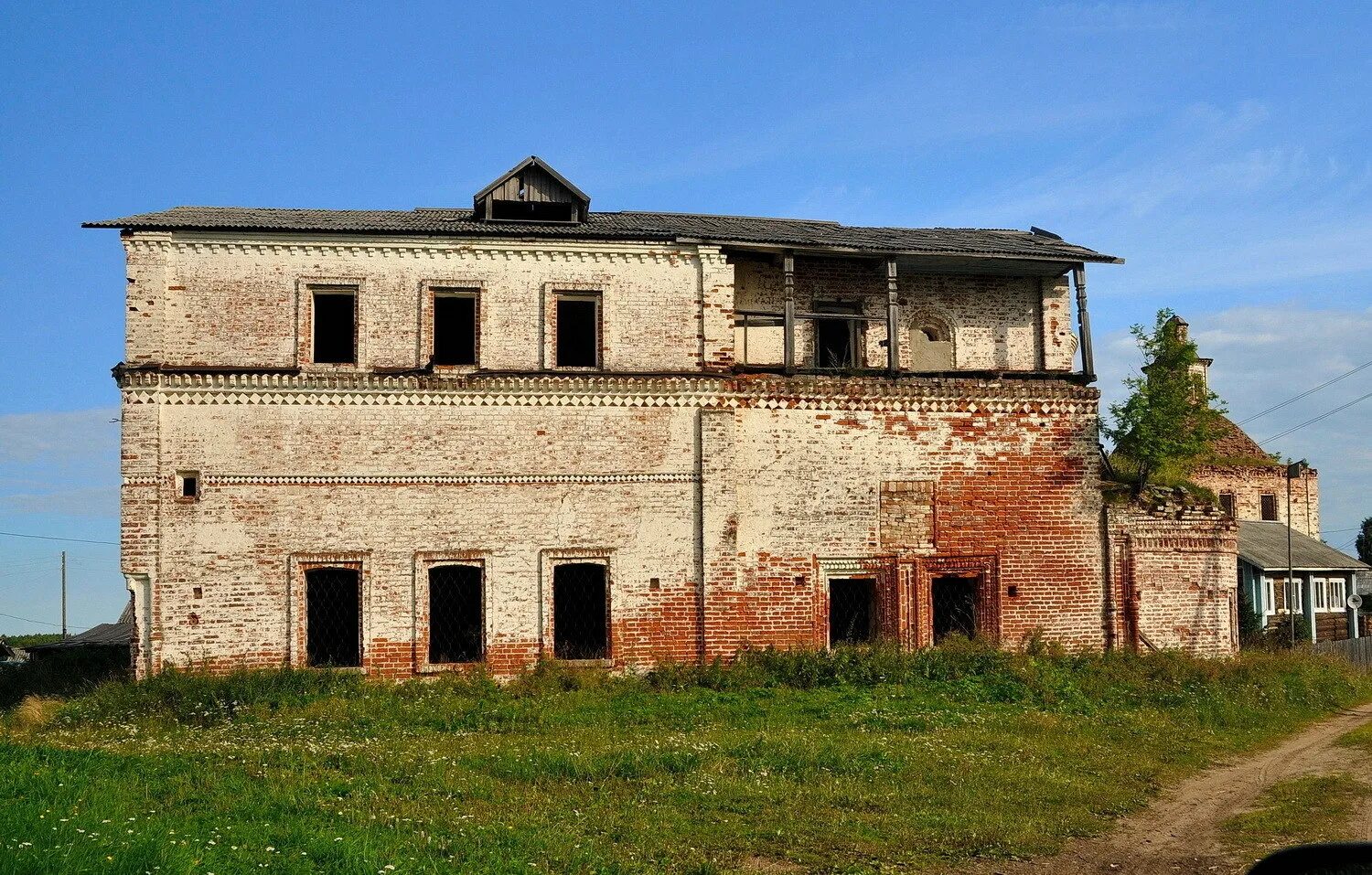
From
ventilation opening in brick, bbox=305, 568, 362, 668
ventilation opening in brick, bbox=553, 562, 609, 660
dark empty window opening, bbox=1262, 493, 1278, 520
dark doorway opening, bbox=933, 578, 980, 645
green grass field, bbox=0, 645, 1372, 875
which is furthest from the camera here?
dark empty window opening, bbox=1262, 493, 1278, 520

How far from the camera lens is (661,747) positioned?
40.9 feet

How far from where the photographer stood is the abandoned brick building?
17.2m

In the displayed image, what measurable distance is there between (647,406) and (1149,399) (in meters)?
12.9

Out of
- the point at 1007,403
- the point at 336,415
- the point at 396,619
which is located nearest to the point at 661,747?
the point at 396,619

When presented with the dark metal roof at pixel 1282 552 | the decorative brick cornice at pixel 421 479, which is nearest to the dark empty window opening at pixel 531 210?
the decorative brick cornice at pixel 421 479

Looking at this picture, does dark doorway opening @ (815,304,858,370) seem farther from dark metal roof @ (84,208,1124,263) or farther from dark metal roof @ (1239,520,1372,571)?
dark metal roof @ (1239,520,1372,571)

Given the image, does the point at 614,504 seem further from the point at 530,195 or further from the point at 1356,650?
the point at 1356,650

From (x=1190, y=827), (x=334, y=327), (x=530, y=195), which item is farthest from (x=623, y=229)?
(x=1190, y=827)

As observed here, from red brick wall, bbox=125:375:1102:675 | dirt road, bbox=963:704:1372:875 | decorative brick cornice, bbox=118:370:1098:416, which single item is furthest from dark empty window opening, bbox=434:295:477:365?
dirt road, bbox=963:704:1372:875

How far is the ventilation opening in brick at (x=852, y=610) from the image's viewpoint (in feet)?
61.1

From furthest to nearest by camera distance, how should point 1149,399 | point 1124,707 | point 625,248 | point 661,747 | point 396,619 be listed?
point 1149,399 < point 625,248 < point 396,619 < point 1124,707 < point 661,747

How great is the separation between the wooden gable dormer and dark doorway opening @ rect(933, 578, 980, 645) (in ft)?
29.0

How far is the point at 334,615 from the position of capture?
1745cm

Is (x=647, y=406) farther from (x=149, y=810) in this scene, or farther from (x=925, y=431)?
(x=149, y=810)
